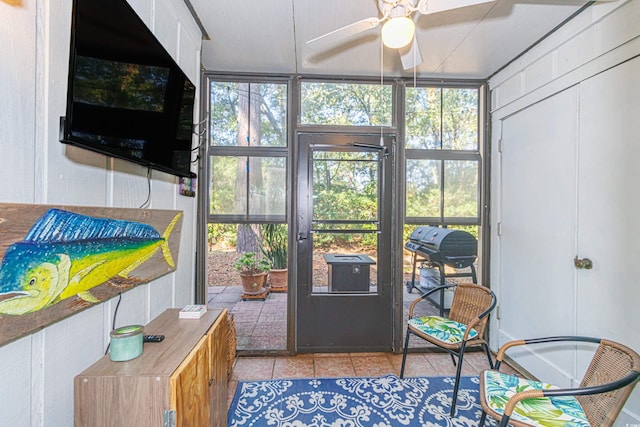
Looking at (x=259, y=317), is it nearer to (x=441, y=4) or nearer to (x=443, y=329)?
(x=443, y=329)

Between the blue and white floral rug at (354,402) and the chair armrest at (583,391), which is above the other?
the chair armrest at (583,391)

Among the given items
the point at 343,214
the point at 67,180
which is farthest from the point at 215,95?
the point at 67,180

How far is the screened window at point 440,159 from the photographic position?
284 cm

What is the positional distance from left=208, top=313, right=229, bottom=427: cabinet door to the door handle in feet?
7.86

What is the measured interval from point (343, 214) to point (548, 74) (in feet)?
6.54

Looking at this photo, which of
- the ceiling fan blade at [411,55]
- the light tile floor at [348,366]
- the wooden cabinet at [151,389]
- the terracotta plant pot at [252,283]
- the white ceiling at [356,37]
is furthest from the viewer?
the terracotta plant pot at [252,283]

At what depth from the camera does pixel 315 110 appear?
2.78 m

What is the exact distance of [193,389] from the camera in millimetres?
1199

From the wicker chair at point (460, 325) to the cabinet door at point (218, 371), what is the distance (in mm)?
1397

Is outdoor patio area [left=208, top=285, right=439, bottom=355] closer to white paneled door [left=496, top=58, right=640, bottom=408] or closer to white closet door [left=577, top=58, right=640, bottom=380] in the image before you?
white paneled door [left=496, top=58, right=640, bottom=408]

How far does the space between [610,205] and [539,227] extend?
22.2 inches

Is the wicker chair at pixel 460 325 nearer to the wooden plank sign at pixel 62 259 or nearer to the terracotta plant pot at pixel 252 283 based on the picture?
the wooden plank sign at pixel 62 259

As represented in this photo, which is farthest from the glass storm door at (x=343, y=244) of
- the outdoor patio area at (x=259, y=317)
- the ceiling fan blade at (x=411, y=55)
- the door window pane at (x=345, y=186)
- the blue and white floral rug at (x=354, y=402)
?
the ceiling fan blade at (x=411, y=55)

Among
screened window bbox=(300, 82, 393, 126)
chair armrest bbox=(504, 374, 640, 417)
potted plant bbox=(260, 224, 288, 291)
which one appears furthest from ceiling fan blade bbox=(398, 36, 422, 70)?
potted plant bbox=(260, 224, 288, 291)
